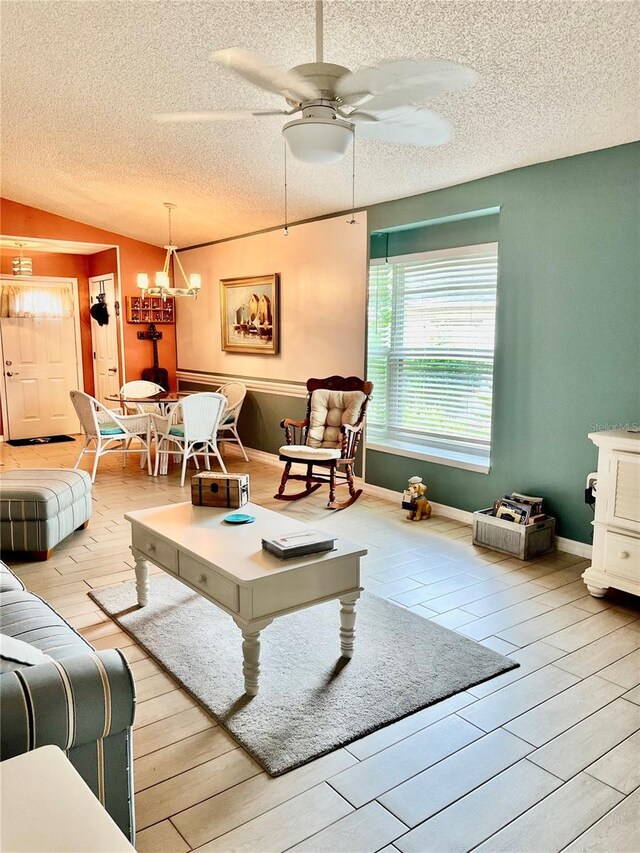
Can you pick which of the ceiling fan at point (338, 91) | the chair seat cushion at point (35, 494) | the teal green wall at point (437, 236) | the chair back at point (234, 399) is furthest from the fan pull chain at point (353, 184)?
the chair seat cushion at point (35, 494)

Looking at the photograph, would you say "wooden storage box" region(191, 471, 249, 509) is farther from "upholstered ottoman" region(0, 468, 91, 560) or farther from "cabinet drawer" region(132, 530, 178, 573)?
"upholstered ottoman" region(0, 468, 91, 560)

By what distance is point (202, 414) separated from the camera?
227 inches

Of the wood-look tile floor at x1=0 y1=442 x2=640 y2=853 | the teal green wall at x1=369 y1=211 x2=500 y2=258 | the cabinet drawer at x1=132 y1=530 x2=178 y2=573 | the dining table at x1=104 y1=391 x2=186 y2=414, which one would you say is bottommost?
the wood-look tile floor at x1=0 y1=442 x2=640 y2=853

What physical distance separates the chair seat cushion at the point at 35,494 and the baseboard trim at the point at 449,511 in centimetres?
243

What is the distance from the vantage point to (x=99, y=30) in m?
3.09

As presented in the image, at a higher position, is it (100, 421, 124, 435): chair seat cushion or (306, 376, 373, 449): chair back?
(306, 376, 373, 449): chair back

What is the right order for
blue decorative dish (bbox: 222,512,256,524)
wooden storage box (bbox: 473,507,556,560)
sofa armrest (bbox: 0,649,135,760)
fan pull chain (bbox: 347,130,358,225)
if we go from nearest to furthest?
sofa armrest (bbox: 0,649,135,760), blue decorative dish (bbox: 222,512,256,524), wooden storage box (bbox: 473,507,556,560), fan pull chain (bbox: 347,130,358,225)

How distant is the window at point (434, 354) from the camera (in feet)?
15.0

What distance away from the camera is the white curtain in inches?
310

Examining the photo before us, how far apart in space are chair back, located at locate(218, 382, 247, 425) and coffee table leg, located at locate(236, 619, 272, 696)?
4307 mm

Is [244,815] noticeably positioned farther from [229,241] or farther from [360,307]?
[229,241]

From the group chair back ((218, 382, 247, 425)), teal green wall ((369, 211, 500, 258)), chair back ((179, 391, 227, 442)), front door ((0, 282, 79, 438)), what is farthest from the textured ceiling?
front door ((0, 282, 79, 438))

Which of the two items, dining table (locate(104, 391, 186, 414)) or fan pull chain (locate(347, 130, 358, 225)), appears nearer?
fan pull chain (locate(347, 130, 358, 225))

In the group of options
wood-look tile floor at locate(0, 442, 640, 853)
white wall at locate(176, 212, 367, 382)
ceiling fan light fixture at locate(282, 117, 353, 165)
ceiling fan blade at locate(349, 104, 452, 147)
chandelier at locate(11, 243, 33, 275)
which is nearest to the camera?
wood-look tile floor at locate(0, 442, 640, 853)
